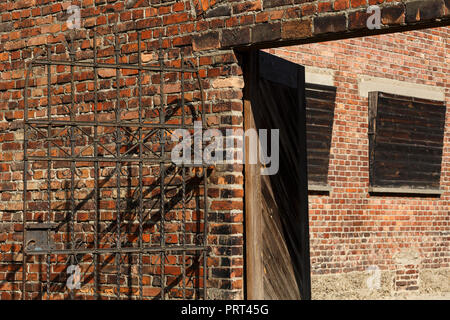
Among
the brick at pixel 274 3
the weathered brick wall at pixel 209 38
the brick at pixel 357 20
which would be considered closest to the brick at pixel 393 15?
the weathered brick wall at pixel 209 38

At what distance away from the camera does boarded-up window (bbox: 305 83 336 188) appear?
10.1 meters

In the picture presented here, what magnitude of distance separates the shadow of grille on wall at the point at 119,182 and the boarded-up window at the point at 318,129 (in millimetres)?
4392

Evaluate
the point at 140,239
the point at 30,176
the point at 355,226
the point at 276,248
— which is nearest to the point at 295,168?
the point at 276,248

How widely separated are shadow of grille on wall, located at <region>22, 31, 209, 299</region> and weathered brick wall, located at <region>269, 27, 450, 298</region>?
413cm

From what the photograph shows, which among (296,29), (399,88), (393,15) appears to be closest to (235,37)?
(296,29)

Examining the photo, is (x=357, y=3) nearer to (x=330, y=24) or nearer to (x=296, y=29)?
(x=330, y=24)

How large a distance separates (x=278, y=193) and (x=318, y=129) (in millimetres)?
4066

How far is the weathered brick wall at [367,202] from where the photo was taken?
1026cm

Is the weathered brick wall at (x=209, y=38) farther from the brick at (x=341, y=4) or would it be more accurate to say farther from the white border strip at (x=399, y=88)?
the white border strip at (x=399, y=88)

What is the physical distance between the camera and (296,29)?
5332 millimetres

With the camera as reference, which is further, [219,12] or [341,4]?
[219,12]

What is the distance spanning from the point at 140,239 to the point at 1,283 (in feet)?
5.73

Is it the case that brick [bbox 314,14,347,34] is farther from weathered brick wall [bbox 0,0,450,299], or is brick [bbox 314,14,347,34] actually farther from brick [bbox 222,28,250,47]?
brick [bbox 222,28,250,47]

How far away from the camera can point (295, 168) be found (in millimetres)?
6531
